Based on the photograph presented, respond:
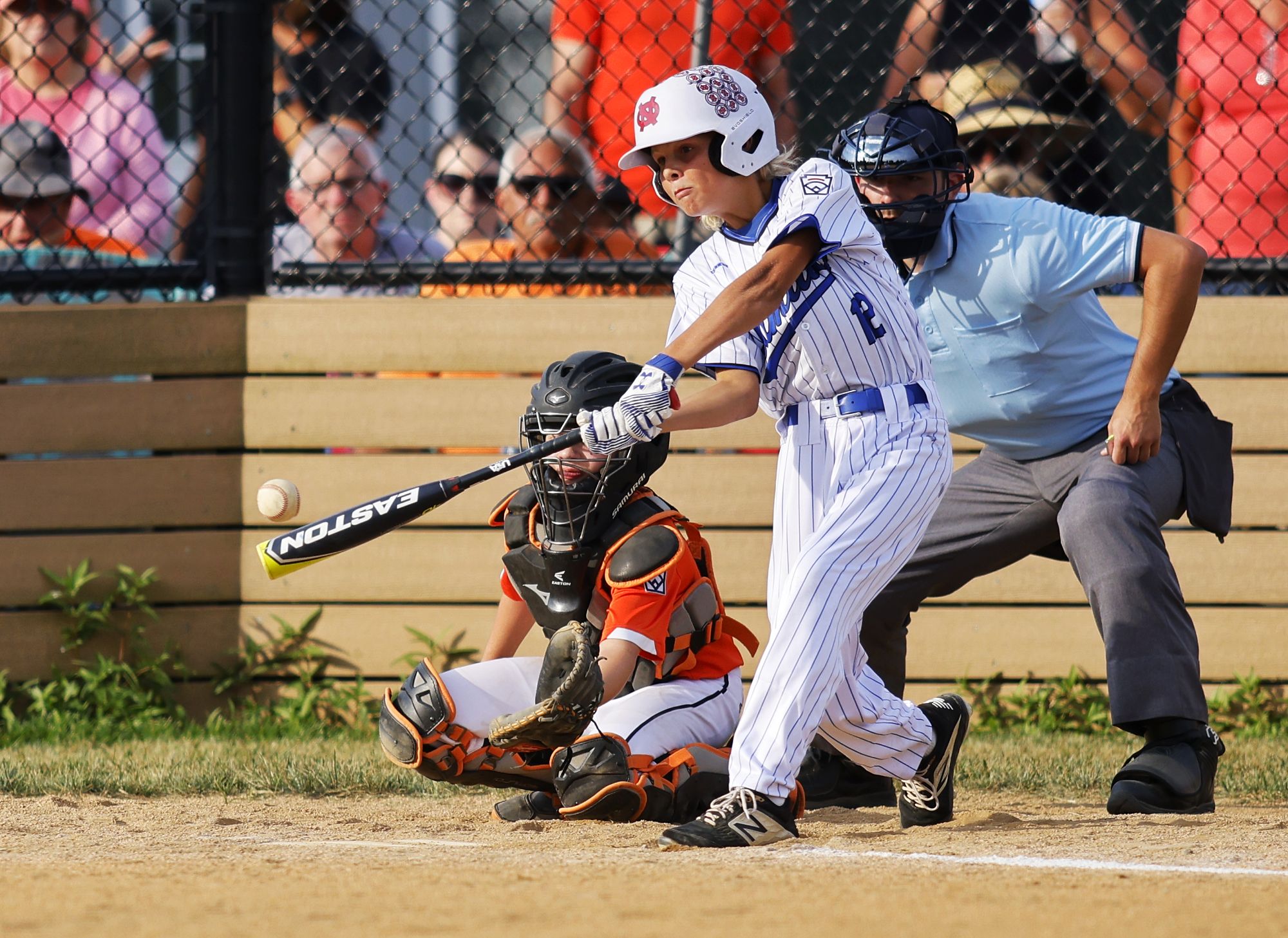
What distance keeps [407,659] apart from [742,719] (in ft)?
7.51

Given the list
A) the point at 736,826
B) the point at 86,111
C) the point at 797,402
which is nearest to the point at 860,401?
the point at 797,402

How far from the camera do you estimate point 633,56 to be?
5.44 meters

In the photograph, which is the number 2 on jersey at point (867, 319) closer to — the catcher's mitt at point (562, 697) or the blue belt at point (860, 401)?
the blue belt at point (860, 401)

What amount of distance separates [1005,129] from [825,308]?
2.39m

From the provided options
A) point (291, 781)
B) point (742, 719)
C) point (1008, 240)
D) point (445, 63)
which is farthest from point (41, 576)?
point (1008, 240)

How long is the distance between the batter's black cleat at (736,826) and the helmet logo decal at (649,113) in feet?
4.67

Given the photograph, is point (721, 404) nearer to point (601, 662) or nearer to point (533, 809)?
point (601, 662)

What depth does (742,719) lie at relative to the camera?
3.13m

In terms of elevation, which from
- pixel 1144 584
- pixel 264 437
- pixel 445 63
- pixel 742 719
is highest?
pixel 445 63

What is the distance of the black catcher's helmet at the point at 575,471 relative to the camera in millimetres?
3574

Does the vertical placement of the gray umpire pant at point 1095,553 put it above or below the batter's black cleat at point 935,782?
above

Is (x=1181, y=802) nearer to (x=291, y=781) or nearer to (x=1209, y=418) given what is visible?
(x=1209, y=418)

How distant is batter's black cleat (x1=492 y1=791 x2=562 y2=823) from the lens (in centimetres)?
371

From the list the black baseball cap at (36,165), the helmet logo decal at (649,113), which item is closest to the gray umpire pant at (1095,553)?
the helmet logo decal at (649,113)
